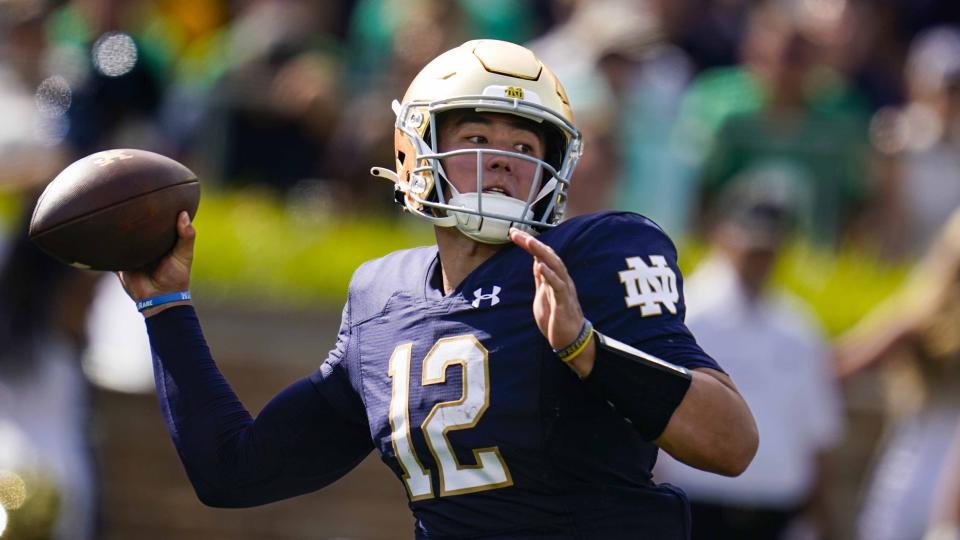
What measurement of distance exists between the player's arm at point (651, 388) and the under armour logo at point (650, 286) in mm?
133

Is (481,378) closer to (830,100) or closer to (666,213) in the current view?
(666,213)

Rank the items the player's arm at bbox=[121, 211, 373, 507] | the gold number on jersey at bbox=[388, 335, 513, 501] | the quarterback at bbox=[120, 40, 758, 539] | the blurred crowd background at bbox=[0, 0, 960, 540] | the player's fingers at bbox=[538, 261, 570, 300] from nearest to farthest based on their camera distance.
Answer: the player's fingers at bbox=[538, 261, 570, 300] → the quarterback at bbox=[120, 40, 758, 539] → the gold number on jersey at bbox=[388, 335, 513, 501] → the player's arm at bbox=[121, 211, 373, 507] → the blurred crowd background at bbox=[0, 0, 960, 540]

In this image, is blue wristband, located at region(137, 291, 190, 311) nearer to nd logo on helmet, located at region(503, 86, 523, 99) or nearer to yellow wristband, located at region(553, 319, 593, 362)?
nd logo on helmet, located at region(503, 86, 523, 99)

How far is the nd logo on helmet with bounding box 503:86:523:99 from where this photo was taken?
12.1 ft

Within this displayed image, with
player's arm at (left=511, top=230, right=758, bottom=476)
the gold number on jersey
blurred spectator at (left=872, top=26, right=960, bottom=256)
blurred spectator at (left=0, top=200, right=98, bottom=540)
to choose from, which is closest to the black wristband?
player's arm at (left=511, top=230, right=758, bottom=476)

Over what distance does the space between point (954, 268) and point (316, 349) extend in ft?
9.44

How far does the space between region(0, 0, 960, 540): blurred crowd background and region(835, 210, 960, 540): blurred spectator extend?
0.04 feet

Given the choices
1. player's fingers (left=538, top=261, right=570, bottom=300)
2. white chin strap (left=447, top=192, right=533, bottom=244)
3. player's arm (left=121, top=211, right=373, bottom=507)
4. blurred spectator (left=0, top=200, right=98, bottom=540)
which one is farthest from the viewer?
blurred spectator (left=0, top=200, right=98, bottom=540)

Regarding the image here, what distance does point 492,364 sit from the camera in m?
3.46

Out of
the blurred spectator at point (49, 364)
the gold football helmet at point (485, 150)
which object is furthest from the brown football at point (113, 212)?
the blurred spectator at point (49, 364)

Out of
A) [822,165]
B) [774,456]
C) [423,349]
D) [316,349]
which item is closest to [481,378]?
[423,349]

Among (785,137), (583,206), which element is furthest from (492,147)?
(785,137)

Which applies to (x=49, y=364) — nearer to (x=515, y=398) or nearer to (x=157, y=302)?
(x=157, y=302)

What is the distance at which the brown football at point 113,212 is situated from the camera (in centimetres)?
376
